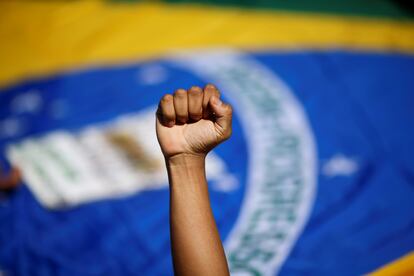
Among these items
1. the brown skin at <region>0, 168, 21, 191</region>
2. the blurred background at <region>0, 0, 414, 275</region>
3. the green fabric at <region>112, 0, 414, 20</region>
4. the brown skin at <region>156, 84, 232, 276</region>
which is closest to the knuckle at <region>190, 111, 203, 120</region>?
the brown skin at <region>156, 84, 232, 276</region>

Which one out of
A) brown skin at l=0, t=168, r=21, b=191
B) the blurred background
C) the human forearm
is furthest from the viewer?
brown skin at l=0, t=168, r=21, b=191

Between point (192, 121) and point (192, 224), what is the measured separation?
5.7 inches

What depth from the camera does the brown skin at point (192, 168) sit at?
0.67 metres

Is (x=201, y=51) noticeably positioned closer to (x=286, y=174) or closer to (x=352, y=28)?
(x=352, y=28)

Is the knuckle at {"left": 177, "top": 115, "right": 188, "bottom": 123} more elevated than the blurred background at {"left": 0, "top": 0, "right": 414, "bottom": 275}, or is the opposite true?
the blurred background at {"left": 0, "top": 0, "right": 414, "bottom": 275}

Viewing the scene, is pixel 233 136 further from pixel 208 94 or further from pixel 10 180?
pixel 208 94

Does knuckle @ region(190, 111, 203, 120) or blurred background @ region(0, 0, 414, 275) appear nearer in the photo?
knuckle @ region(190, 111, 203, 120)

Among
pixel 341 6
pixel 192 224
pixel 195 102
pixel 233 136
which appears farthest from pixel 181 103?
pixel 341 6

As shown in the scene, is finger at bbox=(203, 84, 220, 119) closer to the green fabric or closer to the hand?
the hand

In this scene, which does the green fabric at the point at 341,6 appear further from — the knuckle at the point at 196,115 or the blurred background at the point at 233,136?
the knuckle at the point at 196,115

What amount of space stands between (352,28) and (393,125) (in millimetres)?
559

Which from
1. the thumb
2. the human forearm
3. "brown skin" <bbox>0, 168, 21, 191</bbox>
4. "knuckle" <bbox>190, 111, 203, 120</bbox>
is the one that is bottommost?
the human forearm

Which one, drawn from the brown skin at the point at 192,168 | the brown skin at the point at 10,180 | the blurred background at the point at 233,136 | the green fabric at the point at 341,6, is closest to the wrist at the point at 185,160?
the brown skin at the point at 192,168

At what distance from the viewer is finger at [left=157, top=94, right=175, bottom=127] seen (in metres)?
0.68
